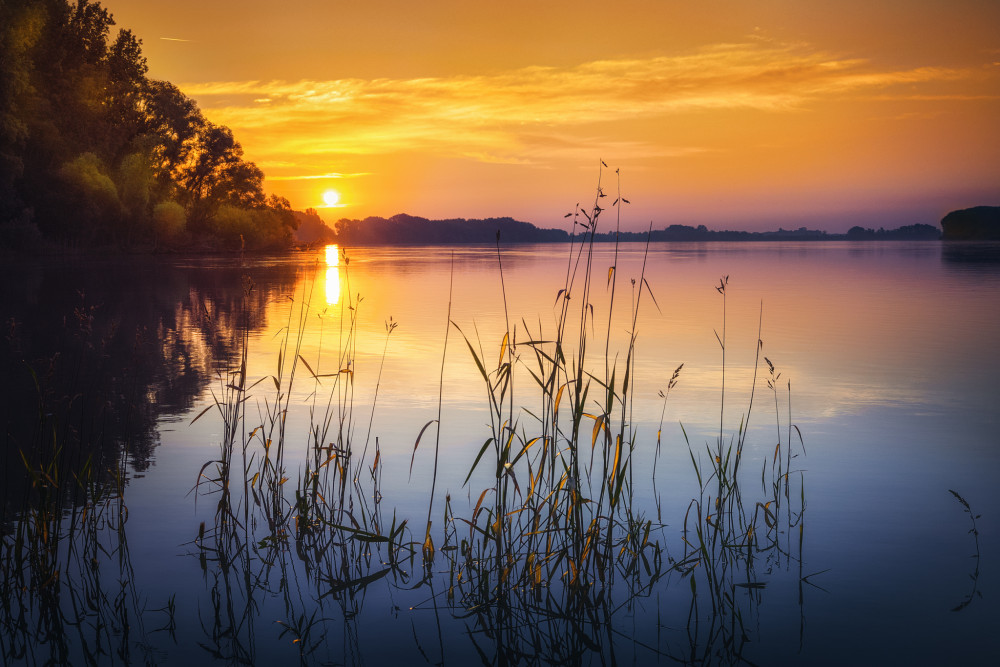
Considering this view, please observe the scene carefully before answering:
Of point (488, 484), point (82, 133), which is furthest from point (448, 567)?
point (82, 133)

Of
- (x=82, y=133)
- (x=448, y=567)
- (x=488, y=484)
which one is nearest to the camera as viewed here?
(x=448, y=567)

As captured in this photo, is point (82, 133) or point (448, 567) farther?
point (82, 133)

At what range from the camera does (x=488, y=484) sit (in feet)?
19.5

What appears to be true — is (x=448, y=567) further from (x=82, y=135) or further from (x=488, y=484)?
(x=82, y=135)

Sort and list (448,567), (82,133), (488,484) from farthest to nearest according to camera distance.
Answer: (82,133), (488,484), (448,567)

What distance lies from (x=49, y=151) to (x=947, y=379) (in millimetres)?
44513

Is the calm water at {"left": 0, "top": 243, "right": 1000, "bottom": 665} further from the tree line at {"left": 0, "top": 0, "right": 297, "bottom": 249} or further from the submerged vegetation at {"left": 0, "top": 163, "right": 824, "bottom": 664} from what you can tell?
the tree line at {"left": 0, "top": 0, "right": 297, "bottom": 249}

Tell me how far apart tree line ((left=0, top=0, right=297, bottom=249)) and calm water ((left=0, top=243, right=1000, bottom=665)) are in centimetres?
2662

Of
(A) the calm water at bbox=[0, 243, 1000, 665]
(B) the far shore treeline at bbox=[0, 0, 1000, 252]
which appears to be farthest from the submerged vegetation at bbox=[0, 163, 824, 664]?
(B) the far shore treeline at bbox=[0, 0, 1000, 252]

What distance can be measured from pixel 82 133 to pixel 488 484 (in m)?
49.2

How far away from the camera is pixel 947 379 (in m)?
10.3

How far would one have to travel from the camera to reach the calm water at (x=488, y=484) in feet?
12.7

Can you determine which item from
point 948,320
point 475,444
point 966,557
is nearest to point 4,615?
point 475,444

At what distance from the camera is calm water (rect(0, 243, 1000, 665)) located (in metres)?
3.86
